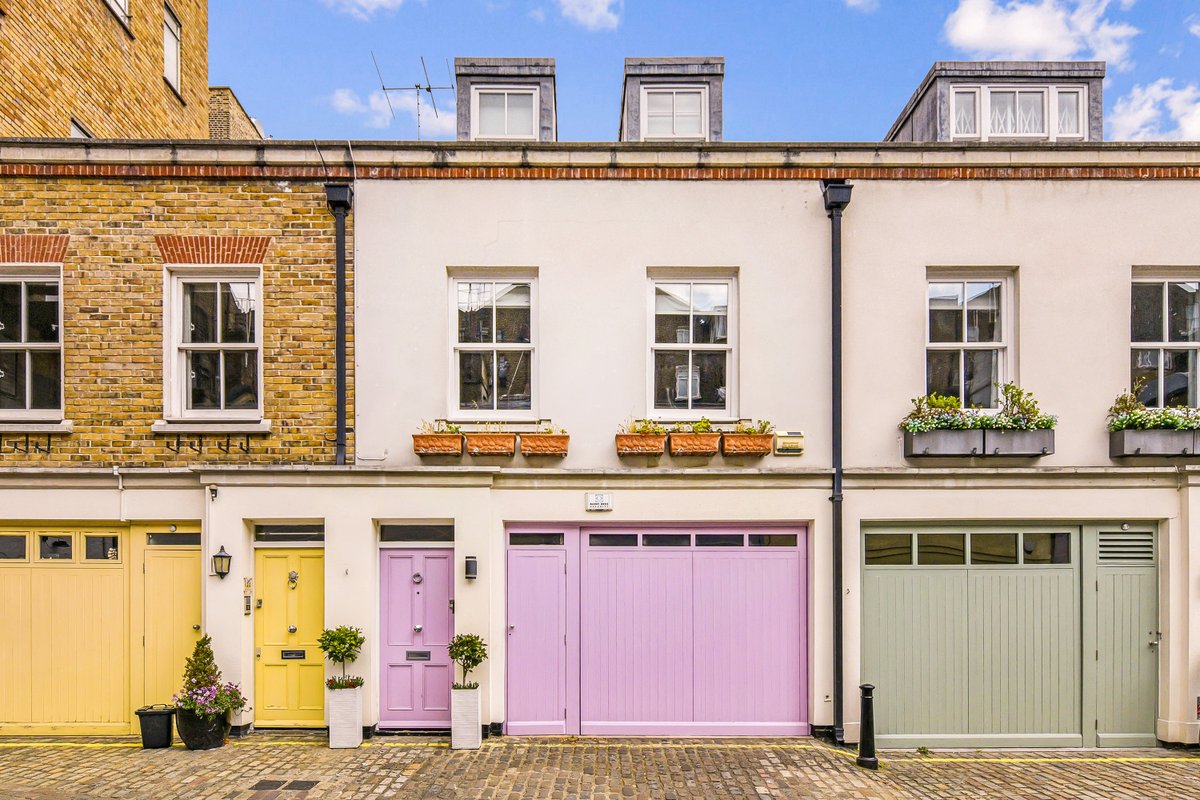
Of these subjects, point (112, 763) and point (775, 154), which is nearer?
point (112, 763)

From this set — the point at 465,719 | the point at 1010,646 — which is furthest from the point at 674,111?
the point at 465,719

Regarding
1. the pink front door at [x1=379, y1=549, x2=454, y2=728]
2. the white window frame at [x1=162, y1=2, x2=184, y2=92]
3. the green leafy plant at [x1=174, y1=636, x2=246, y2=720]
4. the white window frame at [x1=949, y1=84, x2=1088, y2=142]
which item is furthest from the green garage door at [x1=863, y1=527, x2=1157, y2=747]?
the white window frame at [x1=162, y1=2, x2=184, y2=92]

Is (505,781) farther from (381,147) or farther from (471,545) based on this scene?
(381,147)

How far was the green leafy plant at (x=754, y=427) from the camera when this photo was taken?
22.2 feet

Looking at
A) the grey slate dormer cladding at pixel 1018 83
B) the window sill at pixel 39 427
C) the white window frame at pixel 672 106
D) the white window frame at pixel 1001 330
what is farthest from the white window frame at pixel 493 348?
the grey slate dormer cladding at pixel 1018 83

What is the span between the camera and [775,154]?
22.8ft

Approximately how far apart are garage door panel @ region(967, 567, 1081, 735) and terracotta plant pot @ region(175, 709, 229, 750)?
315 inches

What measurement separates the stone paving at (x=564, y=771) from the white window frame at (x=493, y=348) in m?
3.47

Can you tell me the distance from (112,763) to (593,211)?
294 inches

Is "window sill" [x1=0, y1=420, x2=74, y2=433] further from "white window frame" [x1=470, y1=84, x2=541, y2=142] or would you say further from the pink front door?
"white window frame" [x1=470, y1=84, x2=541, y2=142]

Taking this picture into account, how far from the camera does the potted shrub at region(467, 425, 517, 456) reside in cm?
668

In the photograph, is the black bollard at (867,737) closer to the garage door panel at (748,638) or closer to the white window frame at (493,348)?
the garage door panel at (748,638)

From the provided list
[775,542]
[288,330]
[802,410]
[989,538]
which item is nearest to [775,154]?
[802,410]

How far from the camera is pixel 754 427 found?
22.5 feet
